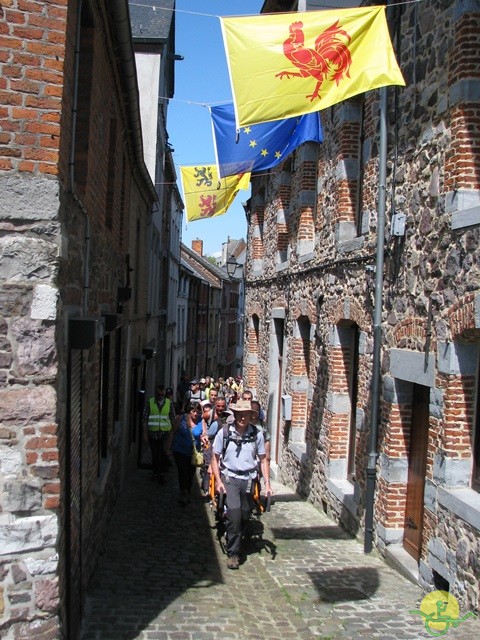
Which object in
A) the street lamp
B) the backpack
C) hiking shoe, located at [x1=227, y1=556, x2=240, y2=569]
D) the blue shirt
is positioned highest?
the street lamp

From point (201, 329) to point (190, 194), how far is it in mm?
27783

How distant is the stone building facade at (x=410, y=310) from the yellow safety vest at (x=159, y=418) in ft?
7.75

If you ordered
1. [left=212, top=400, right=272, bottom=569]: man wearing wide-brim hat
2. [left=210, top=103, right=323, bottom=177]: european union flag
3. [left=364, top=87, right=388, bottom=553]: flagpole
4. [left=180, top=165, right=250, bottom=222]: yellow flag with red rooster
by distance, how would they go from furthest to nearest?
[left=180, top=165, right=250, bottom=222]: yellow flag with red rooster < [left=210, top=103, right=323, bottom=177]: european union flag < [left=364, top=87, right=388, bottom=553]: flagpole < [left=212, top=400, right=272, bottom=569]: man wearing wide-brim hat

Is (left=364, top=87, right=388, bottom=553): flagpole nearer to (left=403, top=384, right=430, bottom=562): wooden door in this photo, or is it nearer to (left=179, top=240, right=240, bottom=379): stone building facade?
(left=403, top=384, right=430, bottom=562): wooden door

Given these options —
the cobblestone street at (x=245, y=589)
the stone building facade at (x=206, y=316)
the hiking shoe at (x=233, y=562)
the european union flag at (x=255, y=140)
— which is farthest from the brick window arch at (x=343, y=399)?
the stone building facade at (x=206, y=316)

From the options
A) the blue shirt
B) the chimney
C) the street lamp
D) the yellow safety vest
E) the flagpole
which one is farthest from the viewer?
the chimney

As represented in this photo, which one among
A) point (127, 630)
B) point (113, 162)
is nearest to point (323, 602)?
point (127, 630)

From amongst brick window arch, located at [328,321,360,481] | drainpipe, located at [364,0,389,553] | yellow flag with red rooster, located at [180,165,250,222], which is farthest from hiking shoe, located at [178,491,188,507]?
yellow flag with red rooster, located at [180,165,250,222]

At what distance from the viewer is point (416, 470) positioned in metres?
6.96

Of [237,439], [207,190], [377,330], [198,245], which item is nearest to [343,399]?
[377,330]

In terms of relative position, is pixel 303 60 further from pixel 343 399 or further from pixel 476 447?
pixel 343 399

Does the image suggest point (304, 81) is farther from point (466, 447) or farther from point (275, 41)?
point (466, 447)

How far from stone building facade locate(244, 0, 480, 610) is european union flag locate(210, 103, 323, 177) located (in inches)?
25.9

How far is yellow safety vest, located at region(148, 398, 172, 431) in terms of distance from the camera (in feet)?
35.7
